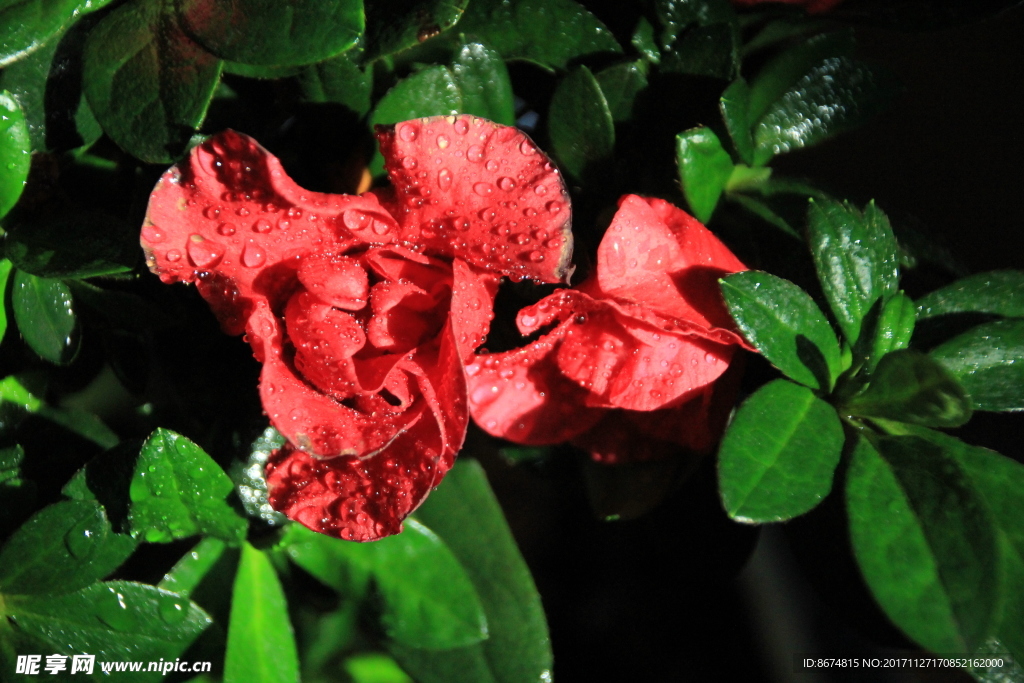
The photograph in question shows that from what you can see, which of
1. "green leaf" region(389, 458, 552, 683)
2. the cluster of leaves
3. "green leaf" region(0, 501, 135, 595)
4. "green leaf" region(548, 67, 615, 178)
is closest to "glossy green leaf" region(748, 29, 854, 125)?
the cluster of leaves

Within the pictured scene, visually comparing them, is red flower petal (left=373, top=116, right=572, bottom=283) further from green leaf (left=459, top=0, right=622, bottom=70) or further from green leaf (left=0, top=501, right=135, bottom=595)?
green leaf (left=0, top=501, right=135, bottom=595)

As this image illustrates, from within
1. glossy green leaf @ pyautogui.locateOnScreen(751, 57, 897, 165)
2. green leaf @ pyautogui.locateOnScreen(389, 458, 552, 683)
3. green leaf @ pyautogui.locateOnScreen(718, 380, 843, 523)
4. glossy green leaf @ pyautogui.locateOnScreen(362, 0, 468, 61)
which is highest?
glossy green leaf @ pyautogui.locateOnScreen(362, 0, 468, 61)

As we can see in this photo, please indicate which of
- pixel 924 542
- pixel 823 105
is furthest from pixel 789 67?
pixel 924 542

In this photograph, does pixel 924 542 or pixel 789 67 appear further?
pixel 789 67

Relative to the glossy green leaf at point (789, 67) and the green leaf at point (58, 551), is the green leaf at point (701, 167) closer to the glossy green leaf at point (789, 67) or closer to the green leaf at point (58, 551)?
the glossy green leaf at point (789, 67)

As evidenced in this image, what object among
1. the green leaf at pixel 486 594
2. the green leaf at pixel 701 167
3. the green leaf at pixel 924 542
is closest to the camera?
the green leaf at pixel 924 542

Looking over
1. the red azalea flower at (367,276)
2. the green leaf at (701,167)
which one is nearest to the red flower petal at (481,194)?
the red azalea flower at (367,276)

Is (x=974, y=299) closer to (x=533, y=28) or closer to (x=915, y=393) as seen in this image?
(x=915, y=393)
